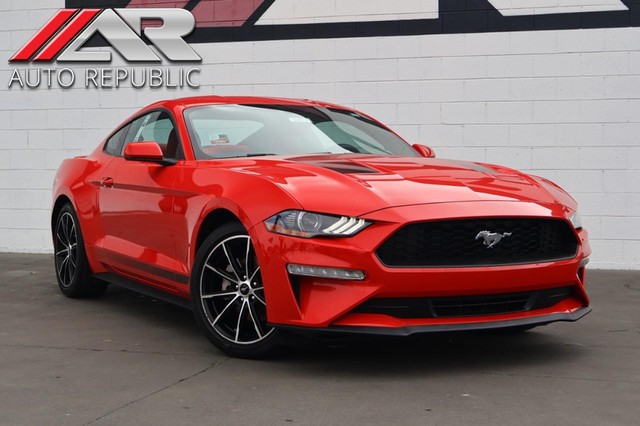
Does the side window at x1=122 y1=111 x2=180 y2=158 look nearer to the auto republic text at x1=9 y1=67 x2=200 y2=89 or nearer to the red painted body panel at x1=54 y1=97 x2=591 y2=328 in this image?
the red painted body panel at x1=54 y1=97 x2=591 y2=328

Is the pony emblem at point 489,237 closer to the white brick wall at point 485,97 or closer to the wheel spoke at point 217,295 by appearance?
the wheel spoke at point 217,295

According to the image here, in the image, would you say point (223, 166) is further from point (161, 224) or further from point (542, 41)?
point (542, 41)

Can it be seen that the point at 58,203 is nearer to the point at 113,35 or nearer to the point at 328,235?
the point at 328,235

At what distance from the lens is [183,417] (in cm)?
385

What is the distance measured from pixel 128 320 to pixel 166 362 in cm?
146

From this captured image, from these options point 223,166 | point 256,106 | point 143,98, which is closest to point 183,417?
point 223,166

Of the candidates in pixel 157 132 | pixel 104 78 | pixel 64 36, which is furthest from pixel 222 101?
pixel 64 36

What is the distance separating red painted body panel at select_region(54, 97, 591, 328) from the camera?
4410 mm

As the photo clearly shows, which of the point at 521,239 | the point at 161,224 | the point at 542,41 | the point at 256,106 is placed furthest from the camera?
the point at 542,41

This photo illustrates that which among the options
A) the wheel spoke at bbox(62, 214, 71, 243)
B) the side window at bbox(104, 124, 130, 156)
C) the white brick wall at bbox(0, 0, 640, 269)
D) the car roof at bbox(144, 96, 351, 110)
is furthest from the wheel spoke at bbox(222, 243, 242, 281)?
the white brick wall at bbox(0, 0, 640, 269)

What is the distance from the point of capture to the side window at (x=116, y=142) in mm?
6909

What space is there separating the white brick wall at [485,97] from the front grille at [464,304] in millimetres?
4811

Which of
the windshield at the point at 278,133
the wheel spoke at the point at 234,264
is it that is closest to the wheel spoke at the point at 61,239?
the windshield at the point at 278,133

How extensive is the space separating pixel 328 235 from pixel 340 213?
0.39 feet
